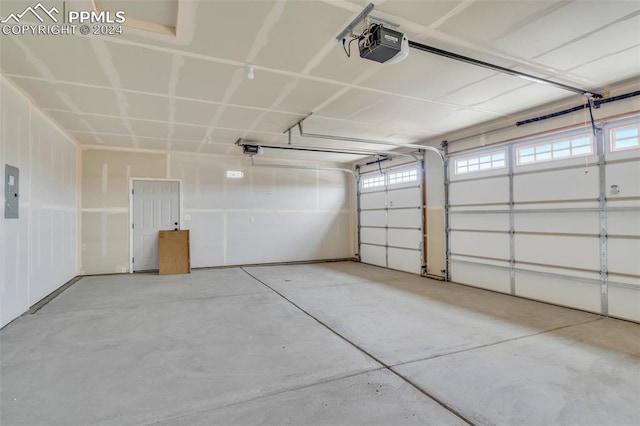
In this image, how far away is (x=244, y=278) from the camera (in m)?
6.27

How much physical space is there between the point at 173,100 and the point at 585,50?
439cm

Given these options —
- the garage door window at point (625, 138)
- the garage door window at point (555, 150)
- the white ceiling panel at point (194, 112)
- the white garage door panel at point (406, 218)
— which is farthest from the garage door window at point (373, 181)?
the garage door window at point (625, 138)

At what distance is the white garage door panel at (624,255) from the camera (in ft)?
11.8

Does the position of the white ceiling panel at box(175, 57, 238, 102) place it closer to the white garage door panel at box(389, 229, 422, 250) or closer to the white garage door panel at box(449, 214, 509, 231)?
the white garage door panel at box(449, 214, 509, 231)

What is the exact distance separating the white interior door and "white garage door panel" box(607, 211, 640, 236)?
7.39m

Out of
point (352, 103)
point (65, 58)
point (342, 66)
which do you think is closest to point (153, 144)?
point (65, 58)

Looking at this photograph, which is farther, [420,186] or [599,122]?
A: [420,186]

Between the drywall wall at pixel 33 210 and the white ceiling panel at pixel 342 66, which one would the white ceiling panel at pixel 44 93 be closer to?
the drywall wall at pixel 33 210

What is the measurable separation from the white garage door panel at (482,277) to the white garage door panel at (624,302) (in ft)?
4.11

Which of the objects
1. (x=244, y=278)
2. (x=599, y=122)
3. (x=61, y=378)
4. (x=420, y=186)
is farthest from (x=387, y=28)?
(x=244, y=278)

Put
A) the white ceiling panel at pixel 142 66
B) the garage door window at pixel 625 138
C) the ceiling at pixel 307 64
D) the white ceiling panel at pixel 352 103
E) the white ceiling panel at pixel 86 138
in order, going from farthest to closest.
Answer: the white ceiling panel at pixel 86 138 → the white ceiling panel at pixel 352 103 → the garage door window at pixel 625 138 → the white ceiling panel at pixel 142 66 → the ceiling at pixel 307 64

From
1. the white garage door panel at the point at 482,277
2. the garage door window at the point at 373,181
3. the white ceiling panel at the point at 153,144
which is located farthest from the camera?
the garage door window at the point at 373,181

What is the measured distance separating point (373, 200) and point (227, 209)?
3.54 meters

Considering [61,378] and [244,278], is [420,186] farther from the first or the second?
[61,378]
